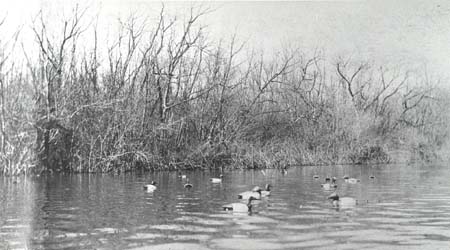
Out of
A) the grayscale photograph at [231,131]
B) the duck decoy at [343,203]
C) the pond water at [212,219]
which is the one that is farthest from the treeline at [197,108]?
the duck decoy at [343,203]

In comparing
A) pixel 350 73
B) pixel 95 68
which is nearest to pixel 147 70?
pixel 95 68

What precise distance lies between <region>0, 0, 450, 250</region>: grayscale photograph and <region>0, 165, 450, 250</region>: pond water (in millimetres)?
43

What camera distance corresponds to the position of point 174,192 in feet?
44.2

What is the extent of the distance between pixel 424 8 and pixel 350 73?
1949cm

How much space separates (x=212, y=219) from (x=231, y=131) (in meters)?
16.4

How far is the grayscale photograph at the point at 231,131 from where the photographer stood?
8.23 meters

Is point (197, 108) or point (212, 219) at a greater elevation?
point (197, 108)

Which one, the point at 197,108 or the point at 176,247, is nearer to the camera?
the point at 176,247

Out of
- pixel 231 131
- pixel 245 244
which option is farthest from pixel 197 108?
pixel 245 244

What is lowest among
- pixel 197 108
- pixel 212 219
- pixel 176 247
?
pixel 176 247

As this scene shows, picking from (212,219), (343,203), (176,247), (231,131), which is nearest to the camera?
(176,247)

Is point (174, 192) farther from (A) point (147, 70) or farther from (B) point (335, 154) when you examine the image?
(B) point (335, 154)

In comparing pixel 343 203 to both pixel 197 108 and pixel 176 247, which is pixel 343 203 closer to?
pixel 176 247

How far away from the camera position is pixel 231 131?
2525cm
